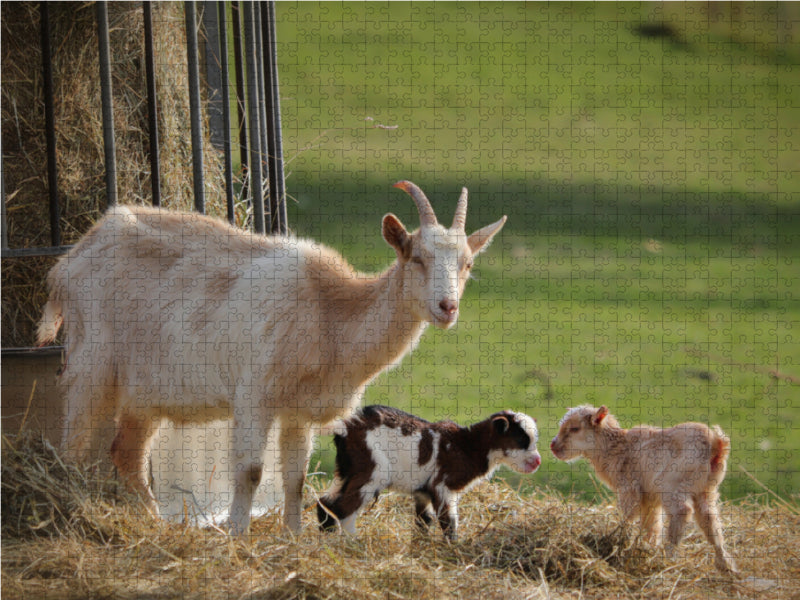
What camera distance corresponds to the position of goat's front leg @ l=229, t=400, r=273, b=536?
17.3 ft

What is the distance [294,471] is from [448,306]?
143cm

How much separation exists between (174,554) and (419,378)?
9.05 m

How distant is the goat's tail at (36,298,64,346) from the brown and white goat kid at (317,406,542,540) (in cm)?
187

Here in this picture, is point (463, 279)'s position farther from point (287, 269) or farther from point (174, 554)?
point (174, 554)

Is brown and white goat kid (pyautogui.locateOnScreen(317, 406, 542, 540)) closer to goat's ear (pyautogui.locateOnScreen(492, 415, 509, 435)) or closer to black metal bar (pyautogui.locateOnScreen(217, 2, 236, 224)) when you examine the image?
goat's ear (pyautogui.locateOnScreen(492, 415, 509, 435))

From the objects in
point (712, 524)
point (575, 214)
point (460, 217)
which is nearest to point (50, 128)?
point (460, 217)

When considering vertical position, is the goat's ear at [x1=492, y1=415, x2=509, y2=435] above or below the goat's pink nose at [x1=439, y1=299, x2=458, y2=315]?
below

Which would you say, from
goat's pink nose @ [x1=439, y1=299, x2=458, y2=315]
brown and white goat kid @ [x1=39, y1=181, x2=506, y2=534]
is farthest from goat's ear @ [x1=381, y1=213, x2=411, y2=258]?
goat's pink nose @ [x1=439, y1=299, x2=458, y2=315]

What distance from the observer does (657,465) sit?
5.42 metres

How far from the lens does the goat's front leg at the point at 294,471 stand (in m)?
5.55

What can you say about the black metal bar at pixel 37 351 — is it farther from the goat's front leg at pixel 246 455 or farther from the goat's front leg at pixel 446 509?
the goat's front leg at pixel 446 509

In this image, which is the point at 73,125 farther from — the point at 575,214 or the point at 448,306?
the point at 575,214

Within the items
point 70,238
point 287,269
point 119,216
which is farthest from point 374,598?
point 70,238
